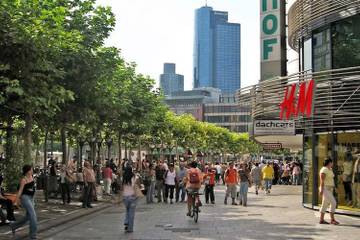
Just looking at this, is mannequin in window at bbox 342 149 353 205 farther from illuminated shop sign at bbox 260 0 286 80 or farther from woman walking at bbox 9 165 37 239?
woman walking at bbox 9 165 37 239

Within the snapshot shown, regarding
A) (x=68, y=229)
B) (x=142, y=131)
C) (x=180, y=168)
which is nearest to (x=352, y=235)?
(x=68, y=229)

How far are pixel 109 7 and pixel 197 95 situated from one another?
582ft

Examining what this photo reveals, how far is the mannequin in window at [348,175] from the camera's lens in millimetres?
19094

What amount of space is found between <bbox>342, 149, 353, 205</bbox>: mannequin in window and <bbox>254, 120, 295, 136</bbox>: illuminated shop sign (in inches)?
122

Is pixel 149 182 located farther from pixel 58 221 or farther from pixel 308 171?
pixel 58 221

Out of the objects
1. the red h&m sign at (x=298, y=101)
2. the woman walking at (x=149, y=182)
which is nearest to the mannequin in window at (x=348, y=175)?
the red h&m sign at (x=298, y=101)

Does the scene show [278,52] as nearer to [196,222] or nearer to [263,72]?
[263,72]

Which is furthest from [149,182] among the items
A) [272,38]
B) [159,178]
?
[272,38]

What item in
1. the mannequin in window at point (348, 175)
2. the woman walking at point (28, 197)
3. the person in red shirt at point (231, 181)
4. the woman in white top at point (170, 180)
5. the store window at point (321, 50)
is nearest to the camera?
the woman walking at point (28, 197)

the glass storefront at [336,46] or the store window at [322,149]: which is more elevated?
the glass storefront at [336,46]

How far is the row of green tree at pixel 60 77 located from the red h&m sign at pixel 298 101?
19.7ft

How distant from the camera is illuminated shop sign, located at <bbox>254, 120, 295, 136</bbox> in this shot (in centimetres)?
2194

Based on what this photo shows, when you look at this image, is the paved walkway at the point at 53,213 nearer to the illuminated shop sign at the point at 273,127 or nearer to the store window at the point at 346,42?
the illuminated shop sign at the point at 273,127

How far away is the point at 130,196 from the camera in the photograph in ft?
49.3
